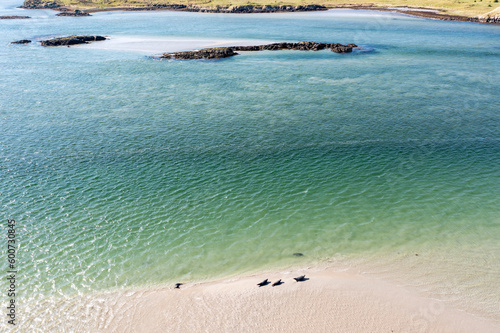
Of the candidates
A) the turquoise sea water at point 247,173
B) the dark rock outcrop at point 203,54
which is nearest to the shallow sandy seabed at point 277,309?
the turquoise sea water at point 247,173

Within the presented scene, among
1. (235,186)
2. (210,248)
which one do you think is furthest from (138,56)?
(210,248)

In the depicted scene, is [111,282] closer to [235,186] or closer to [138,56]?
[235,186]

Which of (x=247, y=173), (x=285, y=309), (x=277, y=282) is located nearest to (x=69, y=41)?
(x=247, y=173)

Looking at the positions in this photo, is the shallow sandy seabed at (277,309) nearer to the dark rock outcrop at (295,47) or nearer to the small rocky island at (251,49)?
the small rocky island at (251,49)

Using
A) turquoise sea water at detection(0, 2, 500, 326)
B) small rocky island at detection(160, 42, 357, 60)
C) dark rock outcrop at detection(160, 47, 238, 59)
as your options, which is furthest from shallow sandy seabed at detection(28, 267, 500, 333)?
small rocky island at detection(160, 42, 357, 60)

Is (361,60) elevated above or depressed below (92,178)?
above

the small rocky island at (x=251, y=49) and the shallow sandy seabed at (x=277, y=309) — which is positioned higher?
the small rocky island at (x=251, y=49)
